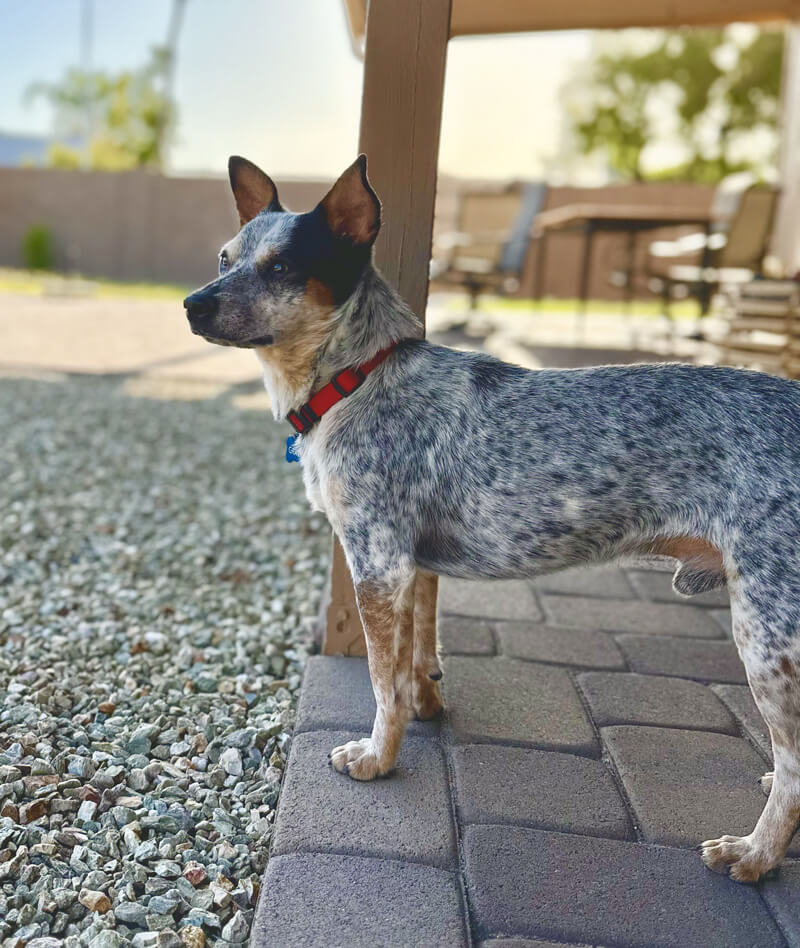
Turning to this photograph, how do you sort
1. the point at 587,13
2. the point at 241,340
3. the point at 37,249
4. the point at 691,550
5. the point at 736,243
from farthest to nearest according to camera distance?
the point at 37,249
the point at 736,243
the point at 587,13
the point at 241,340
the point at 691,550

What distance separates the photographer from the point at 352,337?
2145mm

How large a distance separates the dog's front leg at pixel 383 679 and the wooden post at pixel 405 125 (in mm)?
490

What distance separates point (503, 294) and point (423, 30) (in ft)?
29.1

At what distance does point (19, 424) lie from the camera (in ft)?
18.1

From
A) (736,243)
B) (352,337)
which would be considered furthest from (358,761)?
(736,243)

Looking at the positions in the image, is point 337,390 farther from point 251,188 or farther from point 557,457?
point 251,188

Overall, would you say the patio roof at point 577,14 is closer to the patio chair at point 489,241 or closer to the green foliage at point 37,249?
the patio chair at point 489,241

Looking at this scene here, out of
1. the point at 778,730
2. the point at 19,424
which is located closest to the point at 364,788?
the point at 778,730

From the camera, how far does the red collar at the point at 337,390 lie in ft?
6.99

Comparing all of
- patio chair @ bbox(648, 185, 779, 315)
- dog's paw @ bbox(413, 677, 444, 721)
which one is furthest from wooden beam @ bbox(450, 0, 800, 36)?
patio chair @ bbox(648, 185, 779, 315)

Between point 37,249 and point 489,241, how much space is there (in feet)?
38.0

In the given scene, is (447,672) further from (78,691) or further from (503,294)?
(503,294)

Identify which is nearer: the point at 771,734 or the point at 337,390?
the point at 771,734

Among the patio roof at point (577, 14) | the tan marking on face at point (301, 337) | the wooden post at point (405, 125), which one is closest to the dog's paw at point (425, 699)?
the wooden post at point (405, 125)
